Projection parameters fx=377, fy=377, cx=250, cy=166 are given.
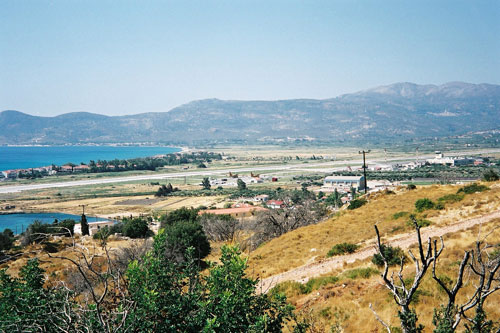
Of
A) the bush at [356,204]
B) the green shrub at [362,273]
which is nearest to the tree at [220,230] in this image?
the bush at [356,204]

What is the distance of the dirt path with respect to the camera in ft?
44.5

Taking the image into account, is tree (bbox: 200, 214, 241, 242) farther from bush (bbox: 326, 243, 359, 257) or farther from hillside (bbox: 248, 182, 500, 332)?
bush (bbox: 326, 243, 359, 257)

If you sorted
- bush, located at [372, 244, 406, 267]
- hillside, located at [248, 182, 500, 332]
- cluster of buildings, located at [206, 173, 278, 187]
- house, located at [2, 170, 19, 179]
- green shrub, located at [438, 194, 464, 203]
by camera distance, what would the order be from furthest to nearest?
house, located at [2, 170, 19, 179]
cluster of buildings, located at [206, 173, 278, 187]
green shrub, located at [438, 194, 464, 203]
bush, located at [372, 244, 406, 267]
hillside, located at [248, 182, 500, 332]

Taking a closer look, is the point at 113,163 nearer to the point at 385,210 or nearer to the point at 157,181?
the point at 157,181

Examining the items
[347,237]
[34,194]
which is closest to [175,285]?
[347,237]

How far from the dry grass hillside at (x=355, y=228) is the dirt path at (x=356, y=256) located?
665mm

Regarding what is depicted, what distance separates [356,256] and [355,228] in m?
5.85

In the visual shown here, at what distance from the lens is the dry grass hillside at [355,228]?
16.4 metres

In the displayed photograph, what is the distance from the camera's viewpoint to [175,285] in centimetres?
583

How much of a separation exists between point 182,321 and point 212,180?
85.7 m

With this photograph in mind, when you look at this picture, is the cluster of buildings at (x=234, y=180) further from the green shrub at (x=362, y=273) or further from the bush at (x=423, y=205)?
the green shrub at (x=362, y=273)

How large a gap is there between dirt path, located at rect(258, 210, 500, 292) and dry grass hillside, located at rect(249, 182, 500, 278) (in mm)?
665

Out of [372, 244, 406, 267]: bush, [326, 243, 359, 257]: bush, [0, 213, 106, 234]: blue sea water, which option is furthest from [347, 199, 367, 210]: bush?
[0, 213, 106, 234]: blue sea water

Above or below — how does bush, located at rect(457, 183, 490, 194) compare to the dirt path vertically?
above
